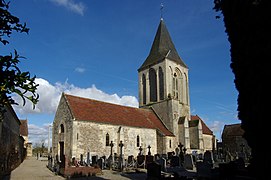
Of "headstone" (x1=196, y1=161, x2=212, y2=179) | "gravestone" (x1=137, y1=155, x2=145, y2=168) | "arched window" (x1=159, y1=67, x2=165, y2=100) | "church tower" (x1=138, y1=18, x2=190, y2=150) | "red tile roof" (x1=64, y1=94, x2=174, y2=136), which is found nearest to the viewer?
"headstone" (x1=196, y1=161, x2=212, y2=179)

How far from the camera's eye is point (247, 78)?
309 inches

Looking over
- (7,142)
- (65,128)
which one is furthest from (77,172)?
(65,128)

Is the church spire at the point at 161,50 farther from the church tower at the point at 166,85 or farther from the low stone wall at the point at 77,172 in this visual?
the low stone wall at the point at 77,172

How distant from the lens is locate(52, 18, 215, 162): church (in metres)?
25.4

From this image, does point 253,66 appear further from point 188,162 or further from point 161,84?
point 161,84

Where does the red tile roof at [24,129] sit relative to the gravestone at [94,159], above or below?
above

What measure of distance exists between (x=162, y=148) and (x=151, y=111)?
673 centimetres

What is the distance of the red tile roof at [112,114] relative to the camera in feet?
86.7

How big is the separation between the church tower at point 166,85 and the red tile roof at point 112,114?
1.64m

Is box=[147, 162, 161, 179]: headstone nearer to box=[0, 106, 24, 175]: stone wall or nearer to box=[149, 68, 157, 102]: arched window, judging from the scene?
box=[0, 106, 24, 175]: stone wall

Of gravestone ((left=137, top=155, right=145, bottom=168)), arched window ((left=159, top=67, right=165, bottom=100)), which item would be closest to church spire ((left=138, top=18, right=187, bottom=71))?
arched window ((left=159, top=67, right=165, bottom=100))

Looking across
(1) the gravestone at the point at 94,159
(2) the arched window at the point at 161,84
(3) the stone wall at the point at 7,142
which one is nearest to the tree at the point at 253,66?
(3) the stone wall at the point at 7,142

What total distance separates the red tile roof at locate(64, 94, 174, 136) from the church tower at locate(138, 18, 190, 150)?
1639 millimetres

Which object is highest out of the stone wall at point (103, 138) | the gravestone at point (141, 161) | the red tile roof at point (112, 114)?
the red tile roof at point (112, 114)
